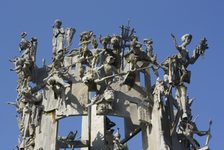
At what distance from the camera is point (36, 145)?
644 inches

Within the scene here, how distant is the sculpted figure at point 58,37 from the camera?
720 inches

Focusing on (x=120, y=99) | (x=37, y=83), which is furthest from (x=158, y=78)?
(x=37, y=83)

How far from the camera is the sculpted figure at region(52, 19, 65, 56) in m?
18.3

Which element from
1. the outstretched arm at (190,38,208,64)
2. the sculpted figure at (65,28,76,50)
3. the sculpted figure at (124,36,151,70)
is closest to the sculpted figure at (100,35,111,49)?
the sculpted figure at (124,36,151,70)

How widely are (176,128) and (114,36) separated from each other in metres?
3.91

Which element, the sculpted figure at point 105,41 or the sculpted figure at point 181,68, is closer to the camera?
the sculpted figure at point 181,68

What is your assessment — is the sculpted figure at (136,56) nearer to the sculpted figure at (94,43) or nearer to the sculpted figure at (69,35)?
the sculpted figure at (94,43)

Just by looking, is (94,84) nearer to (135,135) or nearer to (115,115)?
(115,115)

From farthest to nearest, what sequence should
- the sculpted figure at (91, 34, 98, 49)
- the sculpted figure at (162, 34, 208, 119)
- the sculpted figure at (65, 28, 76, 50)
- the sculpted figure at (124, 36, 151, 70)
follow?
the sculpted figure at (65, 28, 76, 50) → the sculpted figure at (91, 34, 98, 49) → the sculpted figure at (124, 36, 151, 70) → the sculpted figure at (162, 34, 208, 119)

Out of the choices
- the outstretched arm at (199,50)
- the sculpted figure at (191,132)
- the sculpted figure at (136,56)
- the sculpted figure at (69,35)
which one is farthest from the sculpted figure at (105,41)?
the sculpted figure at (191,132)

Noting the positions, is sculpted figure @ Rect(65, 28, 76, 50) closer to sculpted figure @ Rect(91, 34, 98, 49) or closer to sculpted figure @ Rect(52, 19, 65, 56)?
sculpted figure @ Rect(52, 19, 65, 56)

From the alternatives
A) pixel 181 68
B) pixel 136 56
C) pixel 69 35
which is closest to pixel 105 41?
pixel 136 56

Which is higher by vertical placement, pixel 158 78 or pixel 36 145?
pixel 158 78

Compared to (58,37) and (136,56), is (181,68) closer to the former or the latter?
(136,56)
